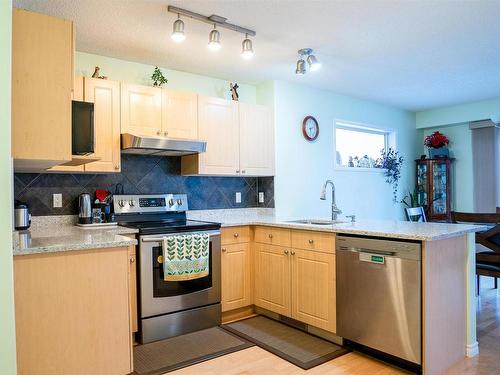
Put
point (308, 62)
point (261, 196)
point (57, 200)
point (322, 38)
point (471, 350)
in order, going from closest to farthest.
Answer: point (471, 350) < point (322, 38) < point (57, 200) < point (308, 62) < point (261, 196)

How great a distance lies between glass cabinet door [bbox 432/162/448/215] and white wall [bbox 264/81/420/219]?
2.15 ft

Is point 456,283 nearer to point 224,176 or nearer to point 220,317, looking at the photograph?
point 220,317

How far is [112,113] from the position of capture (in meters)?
3.10

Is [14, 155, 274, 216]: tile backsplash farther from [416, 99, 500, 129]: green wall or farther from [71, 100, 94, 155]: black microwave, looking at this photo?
[416, 99, 500, 129]: green wall

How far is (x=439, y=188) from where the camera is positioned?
18.5 feet

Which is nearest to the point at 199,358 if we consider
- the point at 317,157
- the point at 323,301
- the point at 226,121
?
the point at 323,301

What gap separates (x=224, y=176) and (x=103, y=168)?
4.48 ft

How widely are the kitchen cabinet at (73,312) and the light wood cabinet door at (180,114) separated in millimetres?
1516

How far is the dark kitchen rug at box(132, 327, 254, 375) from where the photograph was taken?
99.8 inches

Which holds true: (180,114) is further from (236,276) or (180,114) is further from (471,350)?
(471,350)

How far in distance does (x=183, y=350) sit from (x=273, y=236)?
1207 mm

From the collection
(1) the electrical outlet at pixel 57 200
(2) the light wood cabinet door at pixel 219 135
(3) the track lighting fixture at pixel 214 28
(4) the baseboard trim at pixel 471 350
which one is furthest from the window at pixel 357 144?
(1) the electrical outlet at pixel 57 200

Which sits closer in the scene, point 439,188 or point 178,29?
point 178,29

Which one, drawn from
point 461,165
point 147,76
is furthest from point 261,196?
point 461,165
